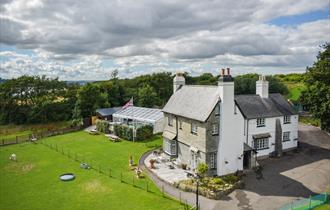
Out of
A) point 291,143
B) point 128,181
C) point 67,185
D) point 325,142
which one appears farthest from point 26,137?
point 325,142

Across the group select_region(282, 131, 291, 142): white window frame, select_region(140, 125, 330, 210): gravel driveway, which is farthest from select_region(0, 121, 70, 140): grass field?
select_region(282, 131, 291, 142): white window frame

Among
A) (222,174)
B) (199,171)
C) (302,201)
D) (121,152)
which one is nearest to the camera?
(302,201)

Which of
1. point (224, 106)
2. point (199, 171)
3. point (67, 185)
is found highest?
point (224, 106)

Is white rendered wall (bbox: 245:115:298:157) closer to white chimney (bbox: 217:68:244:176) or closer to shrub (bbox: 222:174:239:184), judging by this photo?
white chimney (bbox: 217:68:244:176)

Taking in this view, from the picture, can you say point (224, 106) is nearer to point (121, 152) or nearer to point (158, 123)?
point (121, 152)

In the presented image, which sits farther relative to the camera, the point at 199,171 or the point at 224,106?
the point at 224,106

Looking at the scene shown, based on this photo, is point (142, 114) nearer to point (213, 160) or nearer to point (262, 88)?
point (262, 88)

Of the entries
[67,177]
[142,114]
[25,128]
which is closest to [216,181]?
[67,177]
